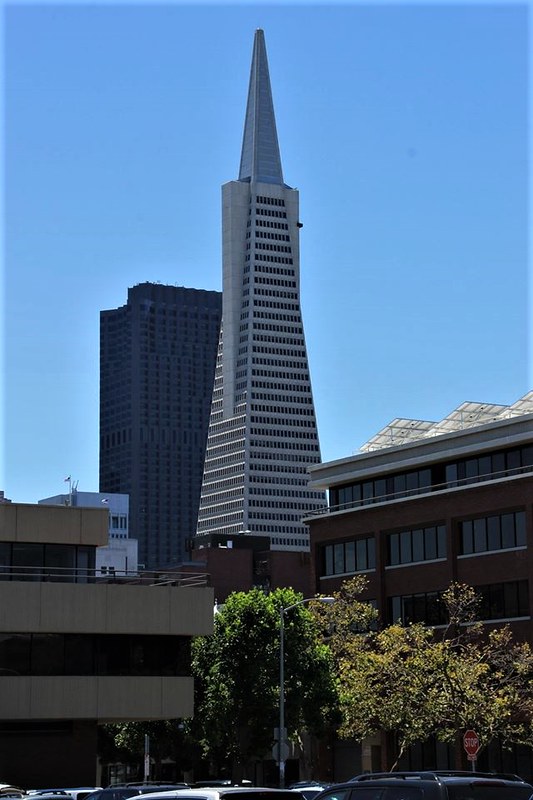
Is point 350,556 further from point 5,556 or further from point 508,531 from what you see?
point 5,556

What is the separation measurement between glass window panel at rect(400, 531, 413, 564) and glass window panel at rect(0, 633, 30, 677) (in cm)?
3460

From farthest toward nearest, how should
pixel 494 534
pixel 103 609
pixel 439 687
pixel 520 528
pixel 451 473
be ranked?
pixel 451 473 < pixel 494 534 < pixel 520 528 < pixel 439 687 < pixel 103 609

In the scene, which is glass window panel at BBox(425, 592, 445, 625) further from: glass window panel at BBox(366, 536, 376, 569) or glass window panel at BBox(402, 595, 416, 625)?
glass window panel at BBox(366, 536, 376, 569)

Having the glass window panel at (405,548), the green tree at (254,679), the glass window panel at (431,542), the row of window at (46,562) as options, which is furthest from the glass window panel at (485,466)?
the row of window at (46,562)

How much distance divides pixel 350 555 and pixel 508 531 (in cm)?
1481

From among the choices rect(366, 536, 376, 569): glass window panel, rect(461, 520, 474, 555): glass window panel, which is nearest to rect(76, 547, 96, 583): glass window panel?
rect(461, 520, 474, 555): glass window panel

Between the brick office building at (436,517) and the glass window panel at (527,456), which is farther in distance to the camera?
the glass window panel at (527,456)

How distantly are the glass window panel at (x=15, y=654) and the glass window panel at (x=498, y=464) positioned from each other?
3364 centimetres

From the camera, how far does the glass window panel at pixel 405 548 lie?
83.7 metres

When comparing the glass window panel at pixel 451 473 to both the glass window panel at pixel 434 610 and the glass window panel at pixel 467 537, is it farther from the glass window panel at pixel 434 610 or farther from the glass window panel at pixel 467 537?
the glass window panel at pixel 434 610

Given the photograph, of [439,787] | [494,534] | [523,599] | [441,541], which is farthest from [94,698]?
[439,787]

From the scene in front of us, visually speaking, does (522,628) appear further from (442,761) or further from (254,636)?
(254,636)

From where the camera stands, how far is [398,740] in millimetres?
81312

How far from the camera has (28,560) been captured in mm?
54969
